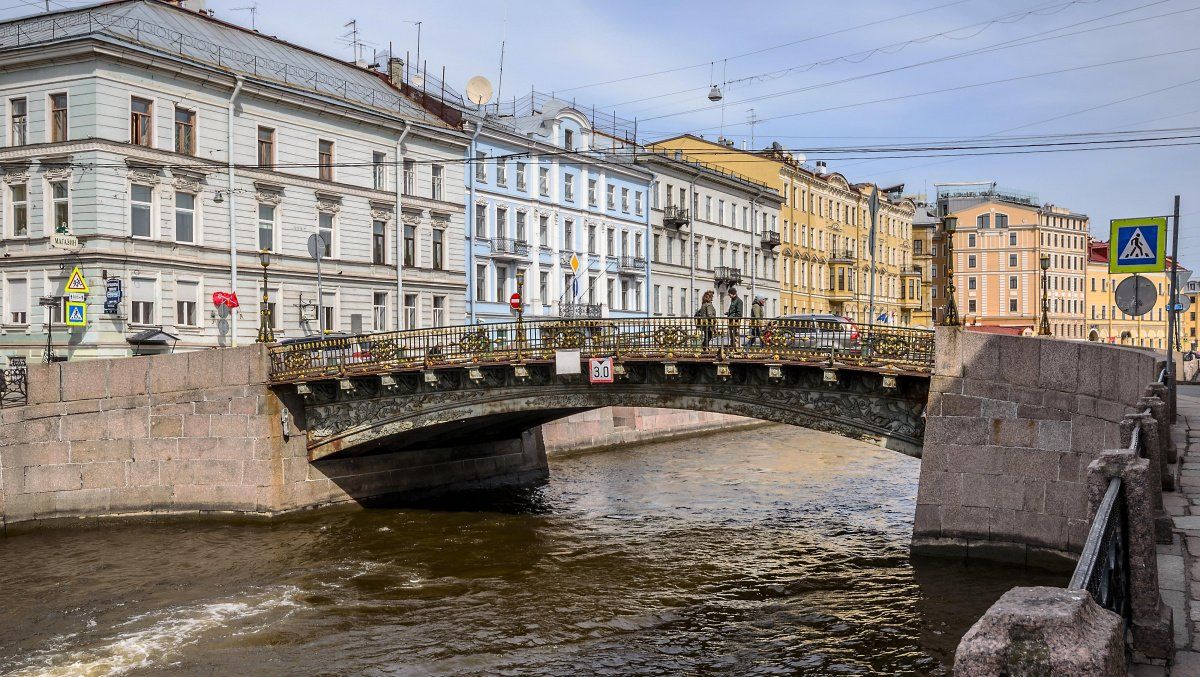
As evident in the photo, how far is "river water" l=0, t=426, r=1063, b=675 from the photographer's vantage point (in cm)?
1356

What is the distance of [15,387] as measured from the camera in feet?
84.1

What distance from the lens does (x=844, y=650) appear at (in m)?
13.4

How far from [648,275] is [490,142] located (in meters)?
14.6

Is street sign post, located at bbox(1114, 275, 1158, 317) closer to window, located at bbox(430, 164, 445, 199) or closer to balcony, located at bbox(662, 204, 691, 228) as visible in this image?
window, located at bbox(430, 164, 445, 199)

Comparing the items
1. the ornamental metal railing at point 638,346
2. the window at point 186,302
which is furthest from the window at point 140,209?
the ornamental metal railing at point 638,346

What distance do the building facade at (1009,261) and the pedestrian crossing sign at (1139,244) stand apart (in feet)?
254

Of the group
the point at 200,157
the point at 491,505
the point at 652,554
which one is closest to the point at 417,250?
the point at 200,157

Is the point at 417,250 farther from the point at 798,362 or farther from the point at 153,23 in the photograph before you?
the point at 798,362

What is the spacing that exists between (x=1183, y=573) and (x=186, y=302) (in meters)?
29.9

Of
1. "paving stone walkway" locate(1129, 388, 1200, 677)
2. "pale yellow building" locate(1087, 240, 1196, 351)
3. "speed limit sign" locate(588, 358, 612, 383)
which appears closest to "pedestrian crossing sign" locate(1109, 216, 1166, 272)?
"paving stone walkway" locate(1129, 388, 1200, 677)

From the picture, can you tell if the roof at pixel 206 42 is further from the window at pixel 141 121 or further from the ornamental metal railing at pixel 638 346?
the ornamental metal railing at pixel 638 346

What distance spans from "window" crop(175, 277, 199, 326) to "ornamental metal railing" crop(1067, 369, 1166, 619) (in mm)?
30275

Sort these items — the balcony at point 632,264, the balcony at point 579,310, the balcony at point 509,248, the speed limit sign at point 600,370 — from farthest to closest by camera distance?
the balcony at point 632,264 < the balcony at point 579,310 < the balcony at point 509,248 < the speed limit sign at point 600,370

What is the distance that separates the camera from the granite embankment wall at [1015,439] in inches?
590
